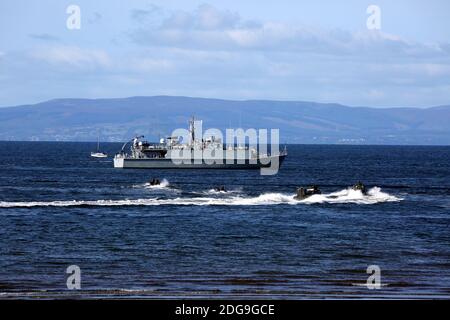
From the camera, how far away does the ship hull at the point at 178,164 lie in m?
150

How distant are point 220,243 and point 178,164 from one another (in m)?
103

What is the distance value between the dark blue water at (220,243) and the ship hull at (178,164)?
2056 inches

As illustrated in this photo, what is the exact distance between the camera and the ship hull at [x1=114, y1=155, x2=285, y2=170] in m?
150

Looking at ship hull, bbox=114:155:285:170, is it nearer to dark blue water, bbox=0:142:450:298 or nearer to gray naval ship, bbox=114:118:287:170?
gray naval ship, bbox=114:118:287:170

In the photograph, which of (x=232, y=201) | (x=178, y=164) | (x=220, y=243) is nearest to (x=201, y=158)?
(x=178, y=164)

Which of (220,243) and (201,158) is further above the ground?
(201,158)

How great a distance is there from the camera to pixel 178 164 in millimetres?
151750

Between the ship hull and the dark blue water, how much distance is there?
52225mm

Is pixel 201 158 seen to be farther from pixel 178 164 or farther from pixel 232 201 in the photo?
pixel 232 201

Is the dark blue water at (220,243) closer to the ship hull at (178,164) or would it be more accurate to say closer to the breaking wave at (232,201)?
the breaking wave at (232,201)

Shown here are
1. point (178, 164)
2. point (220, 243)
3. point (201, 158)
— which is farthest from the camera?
point (178, 164)

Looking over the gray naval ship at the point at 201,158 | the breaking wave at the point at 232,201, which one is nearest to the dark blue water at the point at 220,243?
the breaking wave at the point at 232,201
